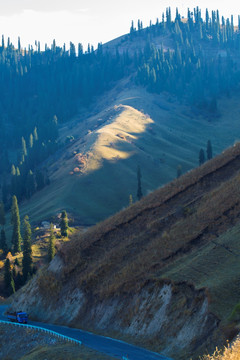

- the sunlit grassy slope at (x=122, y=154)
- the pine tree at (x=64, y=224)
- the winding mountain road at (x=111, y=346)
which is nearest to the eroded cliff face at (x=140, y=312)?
the winding mountain road at (x=111, y=346)

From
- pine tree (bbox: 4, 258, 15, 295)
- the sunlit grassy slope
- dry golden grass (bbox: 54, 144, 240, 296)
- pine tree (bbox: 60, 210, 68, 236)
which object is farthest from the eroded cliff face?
the sunlit grassy slope

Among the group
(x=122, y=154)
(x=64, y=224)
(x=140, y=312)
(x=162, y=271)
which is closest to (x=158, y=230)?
(x=162, y=271)

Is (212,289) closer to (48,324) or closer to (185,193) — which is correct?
(48,324)

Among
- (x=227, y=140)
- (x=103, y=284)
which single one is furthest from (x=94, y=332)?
(x=227, y=140)

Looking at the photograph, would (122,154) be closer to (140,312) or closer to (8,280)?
(8,280)

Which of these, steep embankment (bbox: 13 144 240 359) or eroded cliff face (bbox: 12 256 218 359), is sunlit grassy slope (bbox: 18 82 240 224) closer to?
steep embankment (bbox: 13 144 240 359)

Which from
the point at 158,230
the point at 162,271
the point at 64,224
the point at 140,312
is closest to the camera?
the point at 140,312
